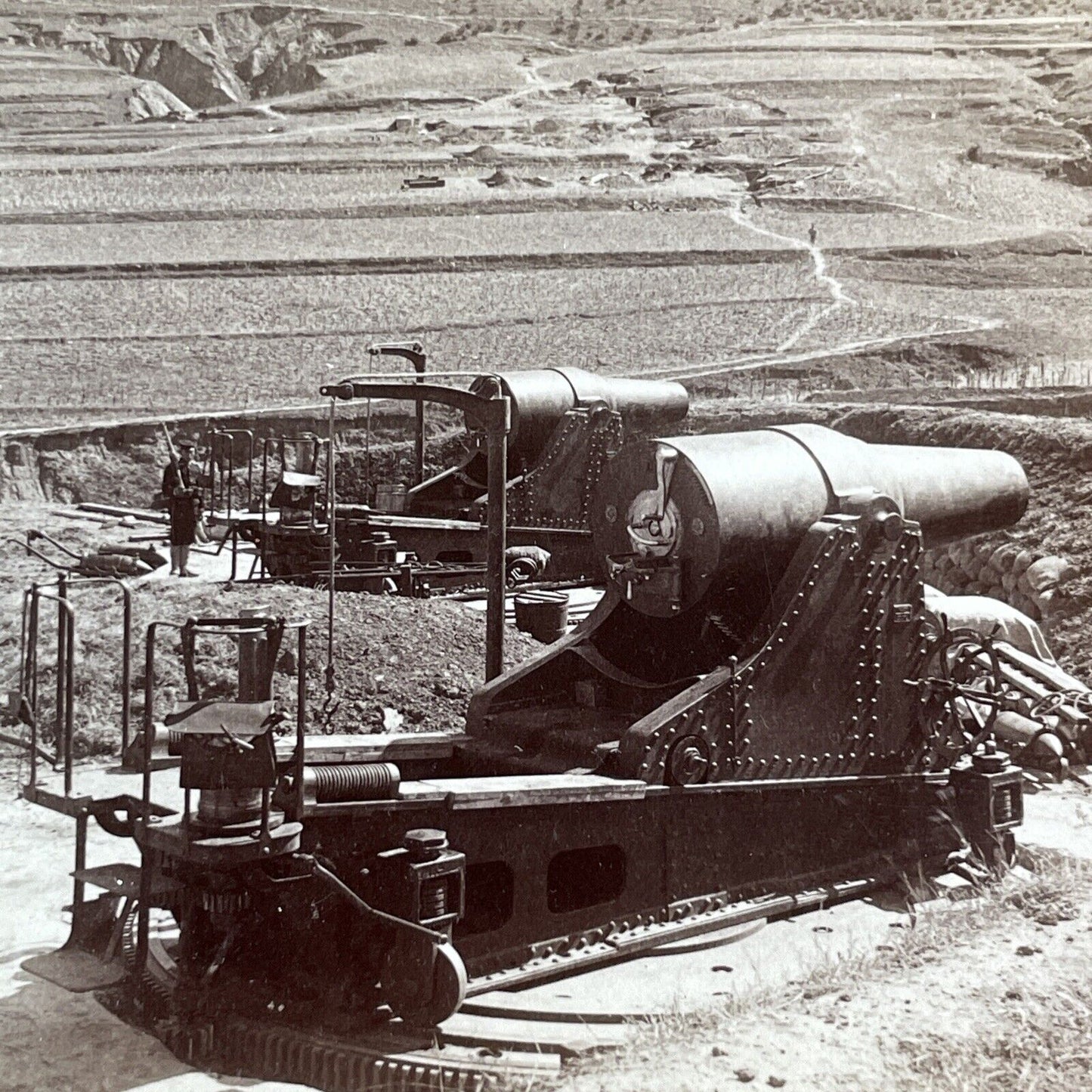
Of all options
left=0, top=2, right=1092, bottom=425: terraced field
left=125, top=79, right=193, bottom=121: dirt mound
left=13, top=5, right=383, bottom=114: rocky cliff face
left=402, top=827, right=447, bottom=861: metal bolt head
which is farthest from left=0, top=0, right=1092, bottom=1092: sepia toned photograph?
left=125, top=79, right=193, bottom=121: dirt mound

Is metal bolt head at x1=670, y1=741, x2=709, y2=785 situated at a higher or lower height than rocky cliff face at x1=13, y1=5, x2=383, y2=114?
lower

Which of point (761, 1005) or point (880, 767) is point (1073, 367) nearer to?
point (880, 767)

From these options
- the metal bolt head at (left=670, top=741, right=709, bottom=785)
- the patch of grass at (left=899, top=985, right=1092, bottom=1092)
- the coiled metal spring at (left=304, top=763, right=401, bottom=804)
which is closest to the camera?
the patch of grass at (left=899, top=985, right=1092, bottom=1092)

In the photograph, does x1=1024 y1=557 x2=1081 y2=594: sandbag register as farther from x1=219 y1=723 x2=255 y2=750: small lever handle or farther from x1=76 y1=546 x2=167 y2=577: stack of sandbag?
x1=219 y1=723 x2=255 y2=750: small lever handle

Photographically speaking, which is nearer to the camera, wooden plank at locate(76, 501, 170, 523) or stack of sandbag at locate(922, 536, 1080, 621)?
stack of sandbag at locate(922, 536, 1080, 621)

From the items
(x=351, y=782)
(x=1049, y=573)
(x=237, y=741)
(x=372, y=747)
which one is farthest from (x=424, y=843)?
(x=1049, y=573)

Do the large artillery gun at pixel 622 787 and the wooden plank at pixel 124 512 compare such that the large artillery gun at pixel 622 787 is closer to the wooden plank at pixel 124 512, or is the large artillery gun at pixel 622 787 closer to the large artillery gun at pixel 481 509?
the large artillery gun at pixel 481 509

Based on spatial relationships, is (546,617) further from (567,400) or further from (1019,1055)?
(567,400)
